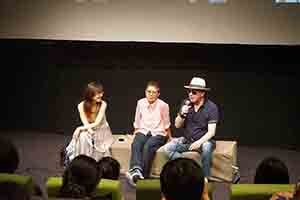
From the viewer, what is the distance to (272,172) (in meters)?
4.88

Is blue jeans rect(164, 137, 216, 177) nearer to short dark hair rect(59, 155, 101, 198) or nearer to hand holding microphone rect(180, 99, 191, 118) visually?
hand holding microphone rect(180, 99, 191, 118)

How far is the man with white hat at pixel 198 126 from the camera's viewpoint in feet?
22.3

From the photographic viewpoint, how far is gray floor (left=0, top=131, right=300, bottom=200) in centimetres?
714

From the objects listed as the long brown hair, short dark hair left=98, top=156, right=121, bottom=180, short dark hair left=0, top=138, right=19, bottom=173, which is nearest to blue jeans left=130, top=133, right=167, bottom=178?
the long brown hair

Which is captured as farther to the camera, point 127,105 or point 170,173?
point 127,105

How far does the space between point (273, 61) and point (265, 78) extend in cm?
24

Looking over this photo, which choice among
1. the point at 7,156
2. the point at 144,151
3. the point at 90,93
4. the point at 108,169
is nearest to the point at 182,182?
the point at 7,156

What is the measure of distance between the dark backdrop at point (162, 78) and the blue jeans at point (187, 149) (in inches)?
66.3

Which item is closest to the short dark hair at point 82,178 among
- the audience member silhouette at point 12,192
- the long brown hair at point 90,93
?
the audience member silhouette at point 12,192

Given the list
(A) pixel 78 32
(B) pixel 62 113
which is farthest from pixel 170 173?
(B) pixel 62 113

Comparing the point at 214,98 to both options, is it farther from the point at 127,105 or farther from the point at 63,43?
the point at 63,43

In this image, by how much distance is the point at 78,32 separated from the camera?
827 cm

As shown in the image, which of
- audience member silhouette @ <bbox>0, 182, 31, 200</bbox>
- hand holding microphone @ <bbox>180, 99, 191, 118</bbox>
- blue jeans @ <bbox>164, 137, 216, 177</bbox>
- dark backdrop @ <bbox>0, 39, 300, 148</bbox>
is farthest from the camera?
dark backdrop @ <bbox>0, 39, 300, 148</bbox>

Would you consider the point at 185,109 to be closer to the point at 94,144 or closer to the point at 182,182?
the point at 94,144
